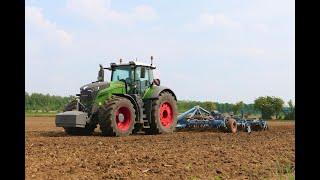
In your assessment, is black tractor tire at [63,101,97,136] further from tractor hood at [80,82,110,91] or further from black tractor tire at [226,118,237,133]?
black tractor tire at [226,118,237,133]

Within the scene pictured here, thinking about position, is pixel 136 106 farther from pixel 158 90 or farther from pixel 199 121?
pixel 199 121

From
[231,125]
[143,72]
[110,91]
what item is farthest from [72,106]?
[231,125]

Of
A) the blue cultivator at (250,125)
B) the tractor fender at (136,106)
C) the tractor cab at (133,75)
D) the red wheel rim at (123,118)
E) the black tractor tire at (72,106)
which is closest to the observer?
the red wheel rim at (123,118)

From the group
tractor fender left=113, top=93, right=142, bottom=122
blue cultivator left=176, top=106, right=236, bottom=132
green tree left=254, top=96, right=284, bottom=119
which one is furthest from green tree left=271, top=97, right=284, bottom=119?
tractor fender left=113, top=93, right=142, bottom=122

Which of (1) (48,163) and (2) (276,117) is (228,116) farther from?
(2) (276,117)

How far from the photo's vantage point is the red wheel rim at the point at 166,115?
14.2 m

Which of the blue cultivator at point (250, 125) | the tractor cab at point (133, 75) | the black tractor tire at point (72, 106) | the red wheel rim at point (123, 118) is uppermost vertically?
the tractor cab at point (133, 75)

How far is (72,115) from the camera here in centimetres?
1174

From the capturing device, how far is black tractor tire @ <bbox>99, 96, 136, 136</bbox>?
11711 millimetres

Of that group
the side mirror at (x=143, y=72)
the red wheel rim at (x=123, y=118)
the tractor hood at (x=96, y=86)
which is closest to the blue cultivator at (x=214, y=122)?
the side mirror at (x=143, y=72)

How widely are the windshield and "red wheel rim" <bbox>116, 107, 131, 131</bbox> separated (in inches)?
55.8

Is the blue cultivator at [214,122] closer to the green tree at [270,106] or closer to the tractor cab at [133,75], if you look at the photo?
the tractor cab at [133,75]
